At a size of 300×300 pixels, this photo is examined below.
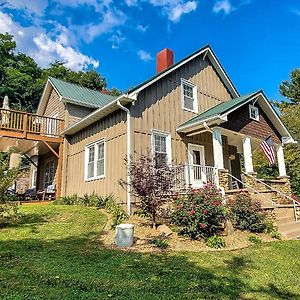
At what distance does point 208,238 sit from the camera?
7.67 metres

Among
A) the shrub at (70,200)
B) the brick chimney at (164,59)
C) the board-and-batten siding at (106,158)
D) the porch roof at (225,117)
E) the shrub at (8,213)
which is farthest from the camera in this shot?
the brick chimney at (164,59)

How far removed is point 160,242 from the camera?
713cm

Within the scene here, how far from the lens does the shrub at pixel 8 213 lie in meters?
8.55

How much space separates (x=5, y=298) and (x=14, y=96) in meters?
38.8

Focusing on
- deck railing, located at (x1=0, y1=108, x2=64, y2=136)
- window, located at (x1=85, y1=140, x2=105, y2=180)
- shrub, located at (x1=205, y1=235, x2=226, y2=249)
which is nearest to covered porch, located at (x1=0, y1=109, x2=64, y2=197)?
deck railing, located at (x1=0, y1=108, x2=64, y2=136)

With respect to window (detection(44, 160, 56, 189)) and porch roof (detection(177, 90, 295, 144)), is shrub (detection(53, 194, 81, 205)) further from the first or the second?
porch roof (detection(177, 90, 295, 144))

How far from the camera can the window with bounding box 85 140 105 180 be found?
41.5 ft

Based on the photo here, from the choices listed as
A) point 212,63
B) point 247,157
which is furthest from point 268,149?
point 212,63

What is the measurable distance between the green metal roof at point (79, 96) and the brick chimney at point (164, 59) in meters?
3.70

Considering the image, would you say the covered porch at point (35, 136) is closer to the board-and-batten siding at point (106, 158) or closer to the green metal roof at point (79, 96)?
the board-and-batten siding at point (106, 158)

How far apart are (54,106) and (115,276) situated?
14822mm

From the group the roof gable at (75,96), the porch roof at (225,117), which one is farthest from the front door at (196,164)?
the roof gable at (75,96)

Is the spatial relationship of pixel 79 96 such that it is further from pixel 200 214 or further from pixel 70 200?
pixel 200 214

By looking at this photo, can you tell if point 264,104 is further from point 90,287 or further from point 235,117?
point 90,287
